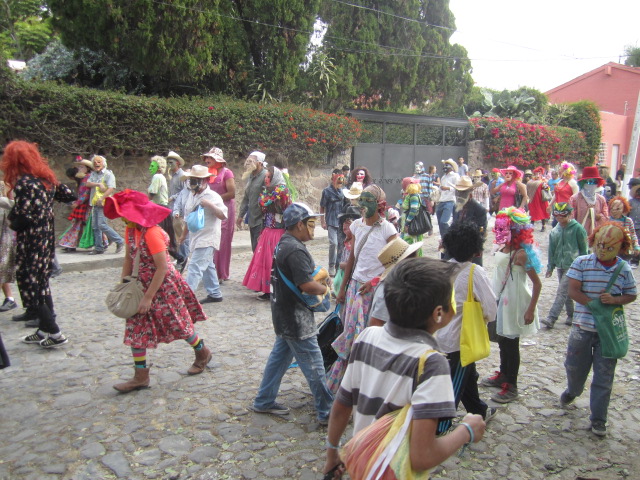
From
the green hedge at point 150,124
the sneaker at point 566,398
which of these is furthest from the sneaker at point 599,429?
the green hedge at point 150,124

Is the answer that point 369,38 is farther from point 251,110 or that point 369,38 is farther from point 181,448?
point 181,448

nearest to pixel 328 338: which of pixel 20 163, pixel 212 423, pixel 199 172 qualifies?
pixel 212 423

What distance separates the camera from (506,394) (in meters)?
4.35

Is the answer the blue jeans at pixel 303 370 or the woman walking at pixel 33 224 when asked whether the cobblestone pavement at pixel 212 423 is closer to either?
the blue jeans at pixel 303 370

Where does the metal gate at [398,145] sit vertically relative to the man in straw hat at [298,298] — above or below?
above

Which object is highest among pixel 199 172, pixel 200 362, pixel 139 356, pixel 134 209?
pixel 199 172

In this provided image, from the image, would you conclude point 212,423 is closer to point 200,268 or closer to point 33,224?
point 33,224

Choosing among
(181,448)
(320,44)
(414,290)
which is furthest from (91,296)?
(320,44)

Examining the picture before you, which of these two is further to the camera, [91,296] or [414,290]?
[91,296]

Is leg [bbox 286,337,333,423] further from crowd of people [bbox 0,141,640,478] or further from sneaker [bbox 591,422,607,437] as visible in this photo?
sneaker [bbox 591,422,607,437]

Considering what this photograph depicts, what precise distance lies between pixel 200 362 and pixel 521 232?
2.96m

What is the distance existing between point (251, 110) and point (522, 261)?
379 inches

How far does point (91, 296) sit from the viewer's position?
727 cm

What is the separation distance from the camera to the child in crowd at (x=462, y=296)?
3.35 meters
